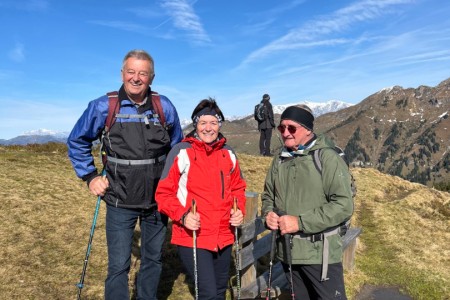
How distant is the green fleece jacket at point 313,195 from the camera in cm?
452

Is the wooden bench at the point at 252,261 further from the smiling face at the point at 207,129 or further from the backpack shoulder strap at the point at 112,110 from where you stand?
the backpack shoulder strap at the point at 112,110

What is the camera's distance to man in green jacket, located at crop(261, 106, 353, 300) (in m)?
4.54

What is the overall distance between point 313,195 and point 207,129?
1704mm

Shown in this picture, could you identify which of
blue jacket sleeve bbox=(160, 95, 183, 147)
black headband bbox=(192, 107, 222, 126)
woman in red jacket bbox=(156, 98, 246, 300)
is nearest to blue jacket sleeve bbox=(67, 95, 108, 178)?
blue jacket sleeve bbox=(160, 95, 183, 147)

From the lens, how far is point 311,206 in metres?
4.73

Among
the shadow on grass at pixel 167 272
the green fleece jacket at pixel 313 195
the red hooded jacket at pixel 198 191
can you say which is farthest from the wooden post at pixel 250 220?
the green fleece jacket at pixel 313 195

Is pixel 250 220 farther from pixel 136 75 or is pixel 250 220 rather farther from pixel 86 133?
pixel 136 75

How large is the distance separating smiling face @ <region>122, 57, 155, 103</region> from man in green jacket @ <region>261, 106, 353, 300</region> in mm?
2037

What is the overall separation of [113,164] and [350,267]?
7816 millimetres

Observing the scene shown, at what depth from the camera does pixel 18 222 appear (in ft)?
32.4

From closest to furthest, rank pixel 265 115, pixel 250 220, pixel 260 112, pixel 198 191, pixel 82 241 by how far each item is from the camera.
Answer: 1. pixel 198 191
2. pixel 250 220
3. pixel 82 241
4. pixel 265 115
5. pixel 260 112

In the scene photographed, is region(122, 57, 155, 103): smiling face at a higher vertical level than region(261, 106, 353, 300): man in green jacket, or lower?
higher

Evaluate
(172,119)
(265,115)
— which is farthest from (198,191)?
(265,115)

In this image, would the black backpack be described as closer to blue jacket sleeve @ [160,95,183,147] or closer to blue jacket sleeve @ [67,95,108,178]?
blue jacket sleeve @ [160,95,183,147]
